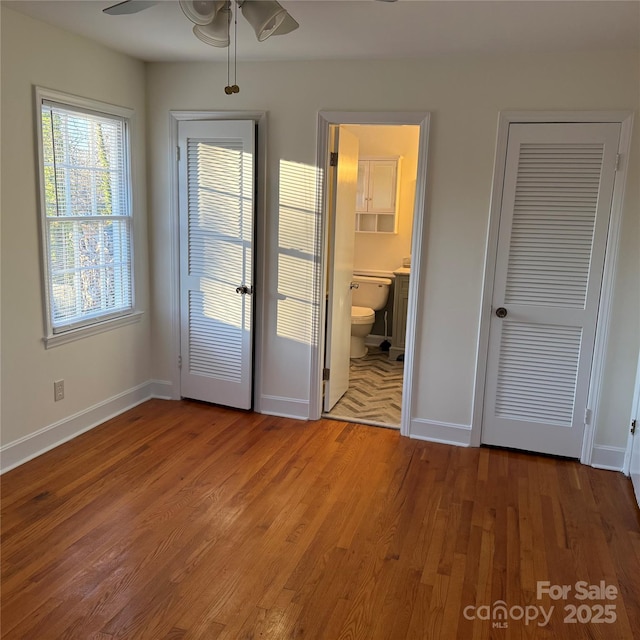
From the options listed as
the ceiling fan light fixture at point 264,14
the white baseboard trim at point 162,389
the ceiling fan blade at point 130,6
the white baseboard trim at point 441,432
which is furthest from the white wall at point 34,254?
the white baseboard trim at point 441,432

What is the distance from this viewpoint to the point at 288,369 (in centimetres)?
412

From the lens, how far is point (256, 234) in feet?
13.1

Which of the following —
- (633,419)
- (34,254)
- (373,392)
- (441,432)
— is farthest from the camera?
(373,392)

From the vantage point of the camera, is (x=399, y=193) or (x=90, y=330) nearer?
(x=90, y=330)

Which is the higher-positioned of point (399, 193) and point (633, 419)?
point (399, 193)

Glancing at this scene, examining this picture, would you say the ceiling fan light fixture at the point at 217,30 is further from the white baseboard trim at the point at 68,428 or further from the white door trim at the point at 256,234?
the white baseboard trim at the point at 68,428

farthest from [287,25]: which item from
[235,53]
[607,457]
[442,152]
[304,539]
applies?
[607,457]

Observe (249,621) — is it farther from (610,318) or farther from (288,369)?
(610,318)

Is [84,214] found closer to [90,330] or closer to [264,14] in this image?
[90,330]

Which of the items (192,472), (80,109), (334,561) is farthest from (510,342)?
(80,109)

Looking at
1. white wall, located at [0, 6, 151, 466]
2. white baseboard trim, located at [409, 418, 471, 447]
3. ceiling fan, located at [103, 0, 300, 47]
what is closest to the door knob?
white wall, located at [0, 6, 151, 466]

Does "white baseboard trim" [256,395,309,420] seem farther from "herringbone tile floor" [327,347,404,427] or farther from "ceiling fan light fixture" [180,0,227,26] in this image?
"ceiling fan light fixture" [180,0,227,26]

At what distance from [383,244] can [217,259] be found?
235 centimetres

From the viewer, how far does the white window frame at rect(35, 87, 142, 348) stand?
321cm
